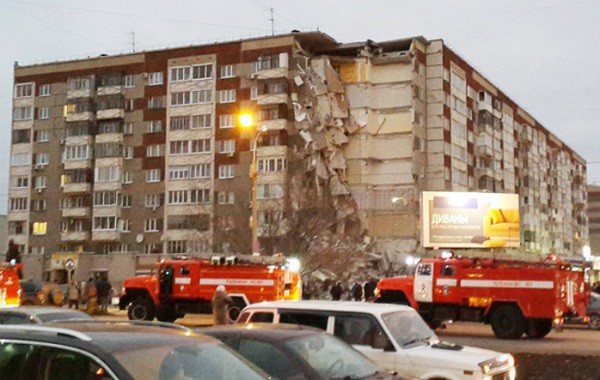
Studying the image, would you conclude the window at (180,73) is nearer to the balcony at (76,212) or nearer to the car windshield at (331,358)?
the balcony at (76,212)

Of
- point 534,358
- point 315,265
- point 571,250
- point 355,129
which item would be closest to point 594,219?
point 571,250

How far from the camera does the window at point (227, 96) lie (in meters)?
79.1

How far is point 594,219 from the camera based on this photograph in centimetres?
19250

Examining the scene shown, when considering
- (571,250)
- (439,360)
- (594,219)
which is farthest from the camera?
(594,219)

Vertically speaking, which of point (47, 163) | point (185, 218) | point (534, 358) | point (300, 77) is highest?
point (300, 77)

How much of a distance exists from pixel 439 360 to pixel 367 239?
63679 millimetres

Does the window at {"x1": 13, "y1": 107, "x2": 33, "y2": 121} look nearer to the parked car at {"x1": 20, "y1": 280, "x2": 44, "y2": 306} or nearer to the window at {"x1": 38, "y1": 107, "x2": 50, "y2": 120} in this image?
the window at {"x1": 38, "y1": 107, "x2": 50, "y2": 120}

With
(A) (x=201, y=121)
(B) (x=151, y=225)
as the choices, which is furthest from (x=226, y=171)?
(B) (x=151, y=225)

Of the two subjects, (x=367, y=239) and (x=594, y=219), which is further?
(x=594, y=219)

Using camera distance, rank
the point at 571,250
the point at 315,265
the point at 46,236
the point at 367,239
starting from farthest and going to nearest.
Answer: the point at 571,250, the point at 46,236, the point at 367,239, the point at 315,265

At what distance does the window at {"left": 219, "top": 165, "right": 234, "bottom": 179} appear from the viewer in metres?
78.7

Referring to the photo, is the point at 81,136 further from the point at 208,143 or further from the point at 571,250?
the point at 571,250

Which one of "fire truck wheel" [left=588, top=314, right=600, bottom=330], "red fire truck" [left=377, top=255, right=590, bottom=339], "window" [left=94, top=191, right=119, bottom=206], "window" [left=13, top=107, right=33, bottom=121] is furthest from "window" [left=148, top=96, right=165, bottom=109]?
"fire truck wheel" [left=588, top=314, right=600, bottom=330]

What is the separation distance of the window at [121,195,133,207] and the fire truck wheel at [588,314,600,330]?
191ft
